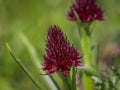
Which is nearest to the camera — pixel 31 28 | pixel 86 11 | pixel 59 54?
pixel 59 54

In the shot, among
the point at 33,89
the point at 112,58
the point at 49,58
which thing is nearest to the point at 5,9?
the point at 112,58

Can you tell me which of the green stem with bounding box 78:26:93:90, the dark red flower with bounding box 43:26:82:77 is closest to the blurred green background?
the green stem with bounding box 78:26:93:90

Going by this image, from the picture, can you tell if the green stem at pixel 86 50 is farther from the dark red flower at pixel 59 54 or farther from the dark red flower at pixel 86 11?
the dark red flower at pixel 59 54

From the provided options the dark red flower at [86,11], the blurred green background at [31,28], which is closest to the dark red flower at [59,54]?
the dark red flower at [86,11]

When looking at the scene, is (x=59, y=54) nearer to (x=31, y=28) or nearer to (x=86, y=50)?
(x=86, y=50)

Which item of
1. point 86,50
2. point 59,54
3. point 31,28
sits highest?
point 59,54

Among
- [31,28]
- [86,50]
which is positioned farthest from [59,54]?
[31,28]

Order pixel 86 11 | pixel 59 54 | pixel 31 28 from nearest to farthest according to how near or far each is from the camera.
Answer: pixel 59 54 < pixel 86 11 < pixel 31 28
